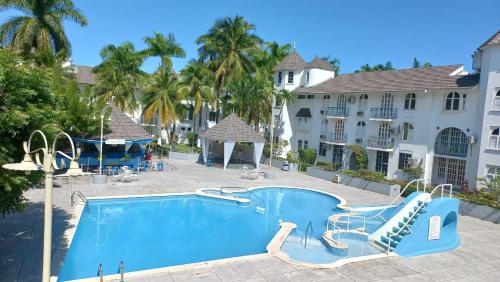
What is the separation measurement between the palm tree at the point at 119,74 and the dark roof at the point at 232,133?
11065 mm

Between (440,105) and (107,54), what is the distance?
33.6 meters

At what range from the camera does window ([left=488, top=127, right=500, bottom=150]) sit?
83.3 feet

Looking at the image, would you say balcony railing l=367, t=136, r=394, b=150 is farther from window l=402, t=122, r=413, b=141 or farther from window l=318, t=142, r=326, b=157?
window l=318, t=142, r=326, b=157

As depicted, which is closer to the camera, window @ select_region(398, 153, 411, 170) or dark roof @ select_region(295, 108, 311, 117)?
window @ select_region(398, 153, 411, 170)

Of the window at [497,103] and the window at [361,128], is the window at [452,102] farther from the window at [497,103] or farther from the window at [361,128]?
the window at [361,128]

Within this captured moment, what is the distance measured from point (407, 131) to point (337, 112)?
775 cm

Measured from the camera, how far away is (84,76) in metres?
55.5

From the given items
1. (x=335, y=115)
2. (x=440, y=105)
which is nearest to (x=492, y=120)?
(x=440, y=105)

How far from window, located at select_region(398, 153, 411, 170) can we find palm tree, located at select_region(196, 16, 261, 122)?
64.6ft

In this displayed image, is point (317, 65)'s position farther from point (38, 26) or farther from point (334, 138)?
point (38, 26)

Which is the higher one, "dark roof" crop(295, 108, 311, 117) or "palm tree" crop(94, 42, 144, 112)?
"palm tree" crop(94, 42, 144, 112)

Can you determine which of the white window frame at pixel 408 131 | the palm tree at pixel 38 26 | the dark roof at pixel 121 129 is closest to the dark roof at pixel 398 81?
the white window frame at pixel 408 131

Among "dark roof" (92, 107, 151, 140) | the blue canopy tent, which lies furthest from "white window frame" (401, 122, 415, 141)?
"dark roof" (92, 107, 151, 140)

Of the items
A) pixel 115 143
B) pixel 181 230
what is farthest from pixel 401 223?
pixel 115 143
